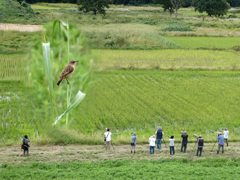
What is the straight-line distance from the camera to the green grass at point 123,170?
7500mm

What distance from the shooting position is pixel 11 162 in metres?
8.41

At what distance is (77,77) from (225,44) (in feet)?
124

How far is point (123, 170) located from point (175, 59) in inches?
818

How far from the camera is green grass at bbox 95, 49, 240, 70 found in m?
24.3

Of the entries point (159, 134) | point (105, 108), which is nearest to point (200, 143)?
point (159, 134)

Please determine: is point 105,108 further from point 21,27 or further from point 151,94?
point 21,27

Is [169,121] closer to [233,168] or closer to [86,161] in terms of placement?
[233,168]

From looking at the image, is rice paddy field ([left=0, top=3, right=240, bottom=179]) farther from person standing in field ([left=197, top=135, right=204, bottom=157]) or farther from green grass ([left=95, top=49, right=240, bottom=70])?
person standing in field ([left=197, top=135, right=204, bottom=157])

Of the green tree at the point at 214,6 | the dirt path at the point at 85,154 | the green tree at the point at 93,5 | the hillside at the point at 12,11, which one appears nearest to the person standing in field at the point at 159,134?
the dirt path at the point at 85,154

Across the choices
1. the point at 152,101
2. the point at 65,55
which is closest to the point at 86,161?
the point at 65,55

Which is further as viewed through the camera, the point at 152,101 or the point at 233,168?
the point at 152,101
